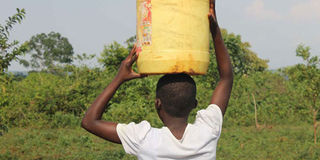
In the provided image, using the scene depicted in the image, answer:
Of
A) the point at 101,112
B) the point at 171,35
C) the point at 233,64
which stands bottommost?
the point at 101,112

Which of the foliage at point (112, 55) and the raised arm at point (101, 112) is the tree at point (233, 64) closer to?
the foliage at point (112, 55)

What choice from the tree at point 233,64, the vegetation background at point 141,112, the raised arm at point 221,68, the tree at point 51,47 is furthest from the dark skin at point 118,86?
the tree at point 51,47

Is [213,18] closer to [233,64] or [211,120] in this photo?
[211,120]

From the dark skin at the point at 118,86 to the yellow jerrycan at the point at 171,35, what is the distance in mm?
83

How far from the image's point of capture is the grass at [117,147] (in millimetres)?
6859

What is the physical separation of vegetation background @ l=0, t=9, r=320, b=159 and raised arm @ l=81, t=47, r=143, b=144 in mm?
3683

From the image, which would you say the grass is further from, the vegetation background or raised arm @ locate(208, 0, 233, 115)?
raised arm @ locate(208, 0, 233, 115)

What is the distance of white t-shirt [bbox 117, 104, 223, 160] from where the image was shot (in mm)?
1534

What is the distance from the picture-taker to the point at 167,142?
1547mm

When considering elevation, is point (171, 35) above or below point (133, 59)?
above

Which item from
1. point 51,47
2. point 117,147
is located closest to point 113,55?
point 117,147

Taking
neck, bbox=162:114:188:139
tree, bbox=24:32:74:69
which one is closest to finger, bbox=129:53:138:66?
neck, bbox=162:114:188:139

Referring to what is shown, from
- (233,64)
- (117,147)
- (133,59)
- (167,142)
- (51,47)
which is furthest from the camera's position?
(51,47)

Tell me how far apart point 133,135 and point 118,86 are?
28 cm
